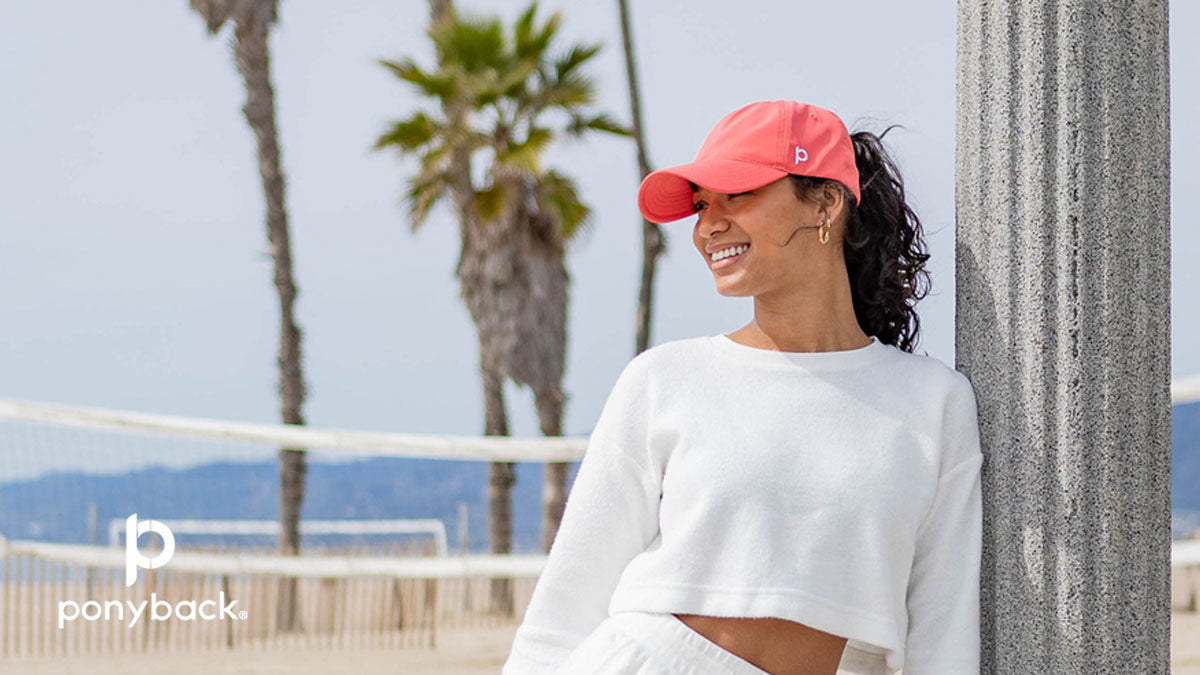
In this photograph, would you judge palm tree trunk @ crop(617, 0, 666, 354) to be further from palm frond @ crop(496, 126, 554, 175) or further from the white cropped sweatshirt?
the white cropped sweatshirt

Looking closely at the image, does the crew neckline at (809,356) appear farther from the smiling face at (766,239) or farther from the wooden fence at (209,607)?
the wooden fence at (209,607)

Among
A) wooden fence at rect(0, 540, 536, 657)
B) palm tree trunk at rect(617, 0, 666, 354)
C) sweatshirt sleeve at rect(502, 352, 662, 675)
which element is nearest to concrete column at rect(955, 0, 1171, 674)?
sweatshirt sleeve at rect(502, 352, 662, 675)

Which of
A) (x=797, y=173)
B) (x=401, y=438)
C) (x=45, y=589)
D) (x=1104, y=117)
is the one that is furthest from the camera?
(x=45, y=589)

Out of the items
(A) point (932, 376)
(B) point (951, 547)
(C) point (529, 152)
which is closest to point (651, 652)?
(B) point (951, 547)

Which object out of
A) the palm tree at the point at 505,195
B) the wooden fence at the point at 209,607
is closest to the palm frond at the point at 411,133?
the palm tree at the point at 505,195

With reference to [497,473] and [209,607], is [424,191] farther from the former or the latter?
[209,607]

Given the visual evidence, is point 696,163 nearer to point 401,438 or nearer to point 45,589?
point 401,438

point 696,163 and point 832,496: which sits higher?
point 696,163

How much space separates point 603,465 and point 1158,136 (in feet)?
2.97

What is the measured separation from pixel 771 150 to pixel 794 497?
1.63 feet

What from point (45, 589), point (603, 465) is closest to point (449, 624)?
point (45, 589)

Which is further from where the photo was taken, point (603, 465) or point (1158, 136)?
point (603, 465)

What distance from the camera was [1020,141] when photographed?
1818 millimetres

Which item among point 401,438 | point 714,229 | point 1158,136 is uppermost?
point 1158,136
